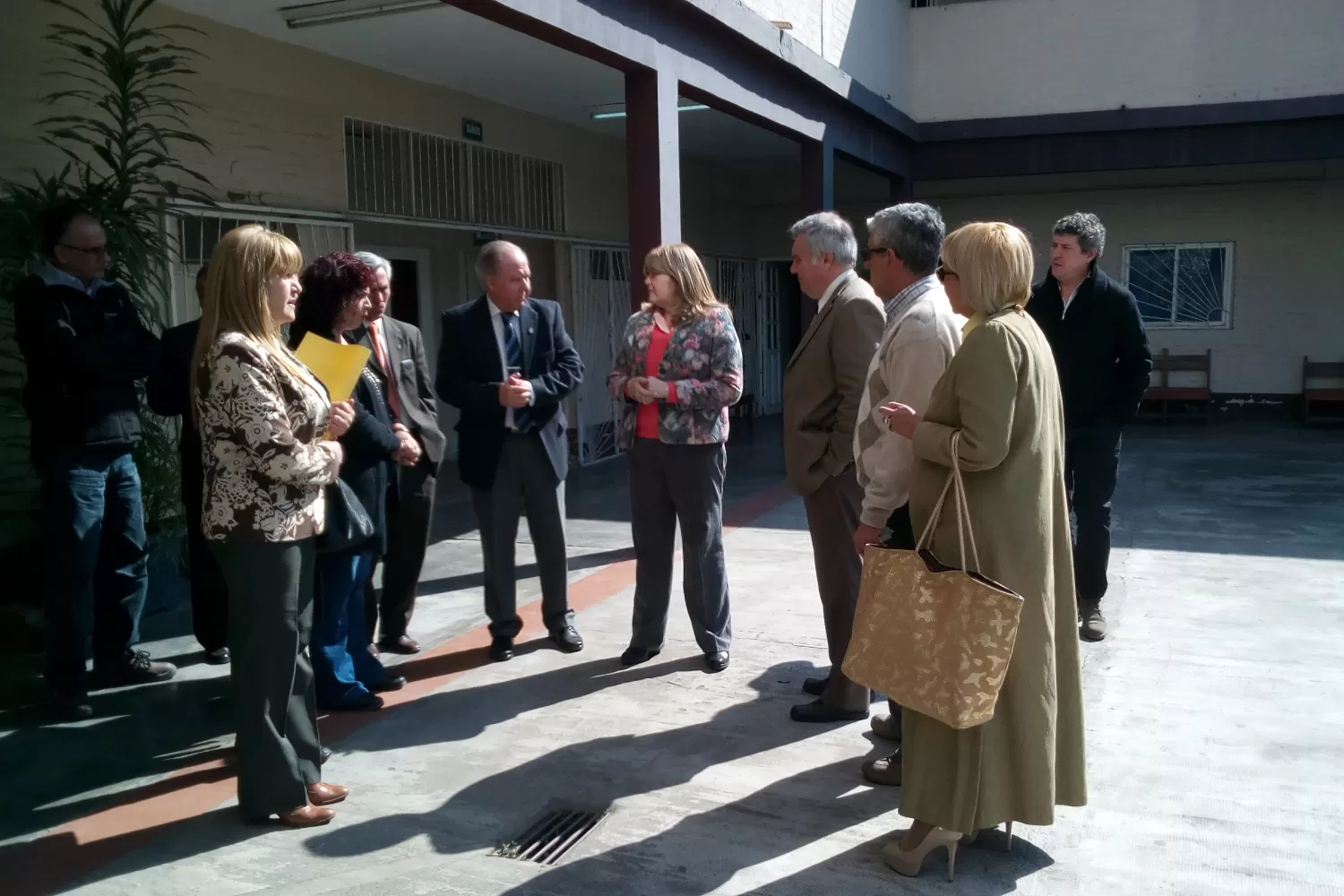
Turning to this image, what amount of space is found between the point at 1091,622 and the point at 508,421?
2.82 m

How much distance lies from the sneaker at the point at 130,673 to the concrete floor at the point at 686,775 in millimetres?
92

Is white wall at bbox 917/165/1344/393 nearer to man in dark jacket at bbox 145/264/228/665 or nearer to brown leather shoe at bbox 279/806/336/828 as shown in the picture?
man in dark jacket at bbox 145/264/228/665

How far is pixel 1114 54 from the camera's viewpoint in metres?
11.3

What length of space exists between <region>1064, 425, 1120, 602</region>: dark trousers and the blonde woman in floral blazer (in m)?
3.35

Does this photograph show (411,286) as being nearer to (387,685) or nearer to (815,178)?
(815,178)

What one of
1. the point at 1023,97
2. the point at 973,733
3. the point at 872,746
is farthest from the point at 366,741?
the point at 1023,97

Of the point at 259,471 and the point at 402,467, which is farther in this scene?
the point at 402,467

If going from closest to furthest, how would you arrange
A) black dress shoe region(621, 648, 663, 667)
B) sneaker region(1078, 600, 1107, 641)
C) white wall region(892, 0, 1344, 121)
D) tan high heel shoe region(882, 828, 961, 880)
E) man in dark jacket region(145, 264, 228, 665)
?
tan high heel shoe region(882, 828, 961, 880), man in dark jacket region(145, 264, 228, 665), black dress shoe region(621, 648, 663, 667), sneaker region(1078, 600, 1107, 641), white wall region(892, 0, 1344, 121)

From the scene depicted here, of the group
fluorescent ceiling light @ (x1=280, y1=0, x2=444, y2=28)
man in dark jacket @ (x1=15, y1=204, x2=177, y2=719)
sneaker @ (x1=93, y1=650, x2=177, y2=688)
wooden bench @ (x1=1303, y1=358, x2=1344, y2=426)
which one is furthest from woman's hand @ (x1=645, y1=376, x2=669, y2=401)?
wooden bench @ (x1=1303, y1=358, x2=1344, y2=426)

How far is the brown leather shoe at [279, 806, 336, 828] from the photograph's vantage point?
3102mm

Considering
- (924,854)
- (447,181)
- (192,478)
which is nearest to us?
(924,854)

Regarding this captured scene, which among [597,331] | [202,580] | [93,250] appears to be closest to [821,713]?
[202,580]

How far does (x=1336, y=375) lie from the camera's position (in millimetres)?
13125

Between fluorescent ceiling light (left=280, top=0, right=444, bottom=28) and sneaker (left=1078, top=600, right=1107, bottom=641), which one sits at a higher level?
fluorescent ceiling light (left=280, top=0, right=444, bottom=28)
